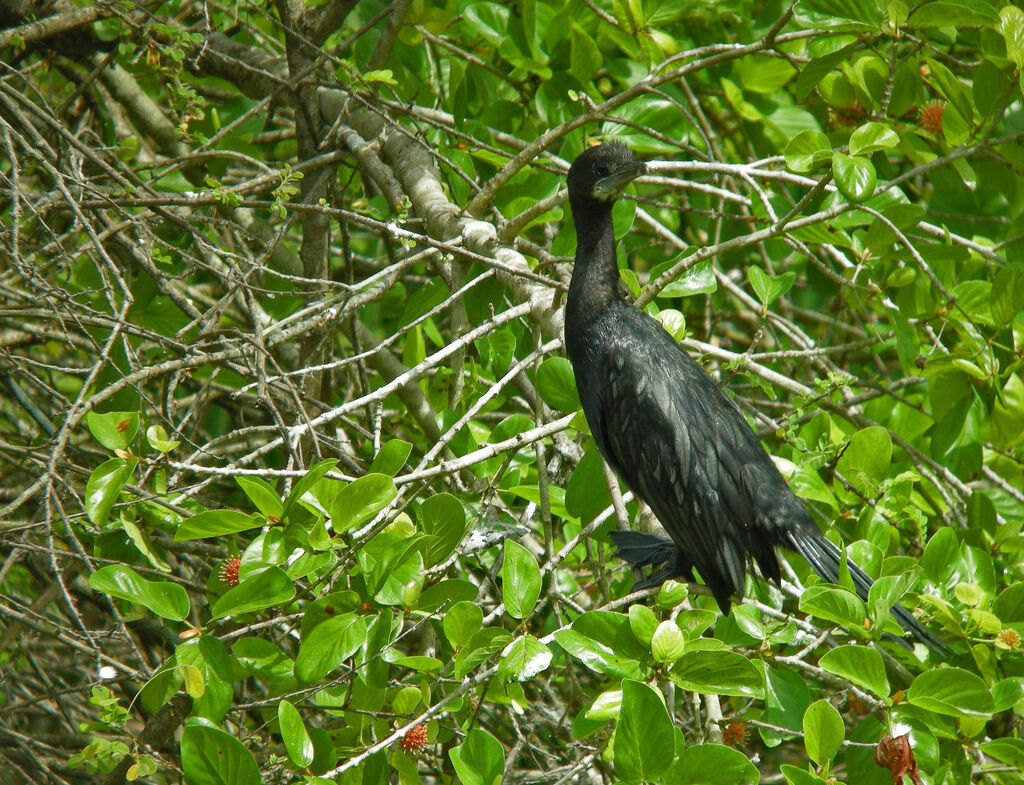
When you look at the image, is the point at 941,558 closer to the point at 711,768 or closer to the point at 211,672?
the point at 711,768

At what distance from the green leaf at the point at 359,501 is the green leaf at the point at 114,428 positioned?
685mm

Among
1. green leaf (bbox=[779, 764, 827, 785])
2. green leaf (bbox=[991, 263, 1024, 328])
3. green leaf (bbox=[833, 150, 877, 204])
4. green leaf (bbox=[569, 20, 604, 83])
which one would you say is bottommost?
green leaf (bbox=[779, 764, 827, 785])

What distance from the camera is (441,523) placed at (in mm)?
2238

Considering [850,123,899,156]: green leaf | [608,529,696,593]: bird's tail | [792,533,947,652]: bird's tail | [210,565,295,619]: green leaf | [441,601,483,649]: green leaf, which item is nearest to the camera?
[210,565,295,619]: green leaf

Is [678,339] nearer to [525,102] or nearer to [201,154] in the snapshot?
[525,102]

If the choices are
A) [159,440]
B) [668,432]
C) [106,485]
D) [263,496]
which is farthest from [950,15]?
[106,485]

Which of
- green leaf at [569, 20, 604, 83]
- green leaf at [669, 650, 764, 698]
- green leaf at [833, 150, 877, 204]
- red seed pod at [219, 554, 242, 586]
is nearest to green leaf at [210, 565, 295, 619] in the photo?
red seed pod at [219, 554, 242, 586]

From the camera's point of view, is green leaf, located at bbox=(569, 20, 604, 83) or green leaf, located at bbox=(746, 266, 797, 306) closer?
green leaf, located at bbox=(746, 266, 797, 306)

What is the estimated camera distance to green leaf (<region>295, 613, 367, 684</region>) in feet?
6.58

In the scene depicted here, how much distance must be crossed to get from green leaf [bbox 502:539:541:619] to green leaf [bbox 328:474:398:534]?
1.14ft

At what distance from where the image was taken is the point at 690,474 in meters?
3.04

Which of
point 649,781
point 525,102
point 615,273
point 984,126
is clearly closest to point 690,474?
point 615,273

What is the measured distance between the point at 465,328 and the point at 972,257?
6.64ft

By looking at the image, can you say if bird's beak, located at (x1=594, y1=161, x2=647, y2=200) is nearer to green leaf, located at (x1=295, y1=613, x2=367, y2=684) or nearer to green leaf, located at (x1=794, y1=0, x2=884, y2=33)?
green leaf, located at (x1=794, y1=0, x2=884, y2=33)
